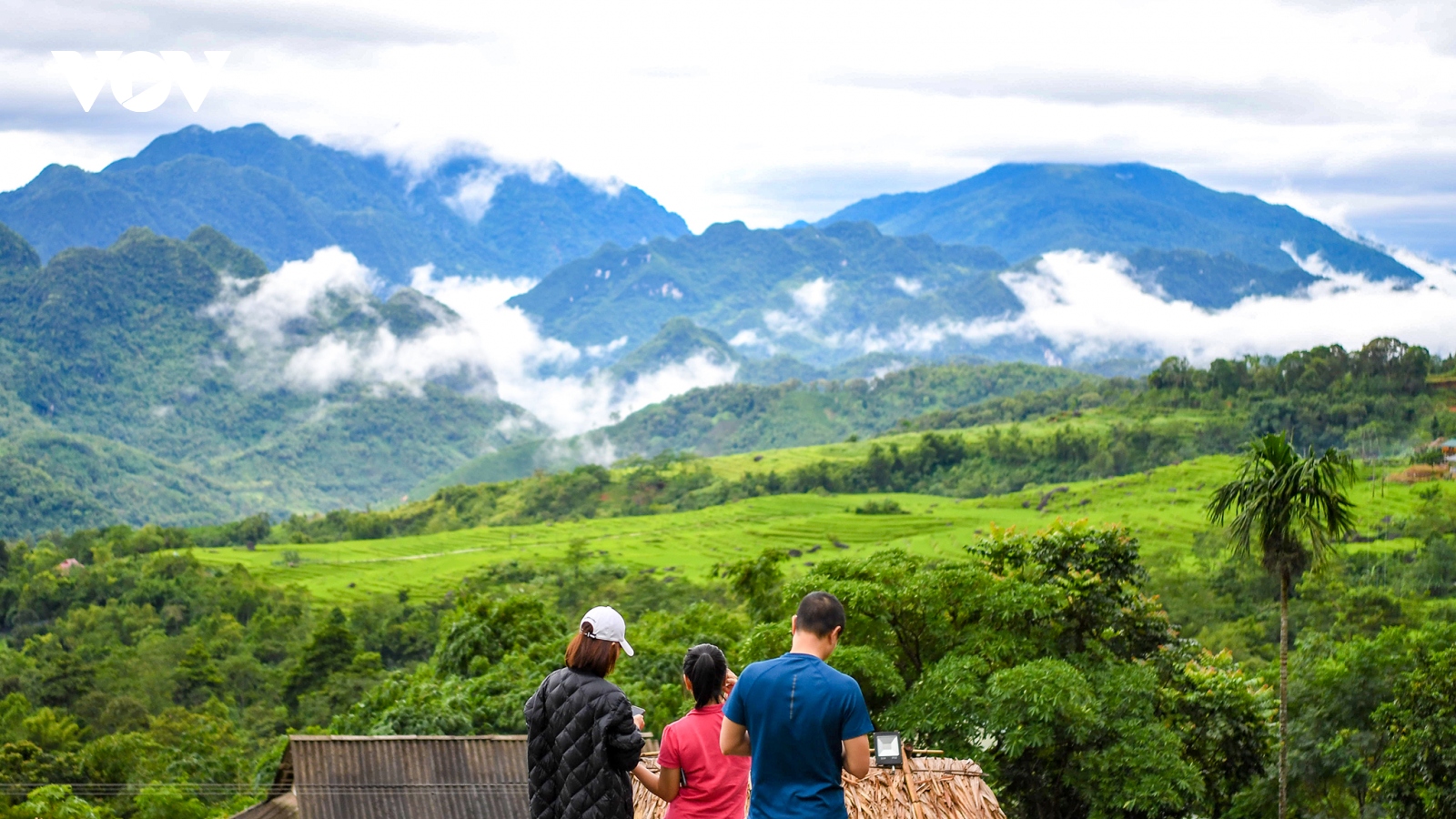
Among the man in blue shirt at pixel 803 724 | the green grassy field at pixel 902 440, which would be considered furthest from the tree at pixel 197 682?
the green grassy field at pixel 902 440

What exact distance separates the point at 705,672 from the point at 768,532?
83076 millimetres

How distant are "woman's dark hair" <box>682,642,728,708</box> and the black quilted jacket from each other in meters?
0.35

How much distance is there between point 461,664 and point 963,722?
2277 cm

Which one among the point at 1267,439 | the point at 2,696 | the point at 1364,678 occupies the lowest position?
the point at 2,696

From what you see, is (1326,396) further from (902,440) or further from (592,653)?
(592,653)

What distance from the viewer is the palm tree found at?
59.0ft

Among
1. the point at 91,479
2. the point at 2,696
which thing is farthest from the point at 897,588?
the point at 91,479

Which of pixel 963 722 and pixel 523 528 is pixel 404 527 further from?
pixel 963 722

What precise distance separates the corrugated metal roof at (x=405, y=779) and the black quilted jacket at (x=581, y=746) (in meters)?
11.6

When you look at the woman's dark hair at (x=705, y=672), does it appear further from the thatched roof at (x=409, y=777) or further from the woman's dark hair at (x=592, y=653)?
the thatched roof at (x=409, y=777)

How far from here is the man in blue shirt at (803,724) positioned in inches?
196

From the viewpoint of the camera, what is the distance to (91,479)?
156 m

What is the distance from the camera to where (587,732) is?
5.58 meters

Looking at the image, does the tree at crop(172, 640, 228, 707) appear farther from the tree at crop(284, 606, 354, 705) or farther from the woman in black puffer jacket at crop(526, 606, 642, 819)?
the woman in black puffer jacket at crop(526, 606, 642, 819)
